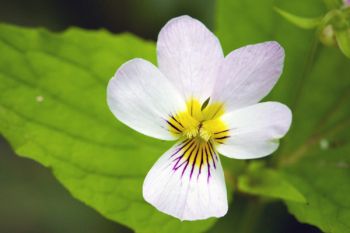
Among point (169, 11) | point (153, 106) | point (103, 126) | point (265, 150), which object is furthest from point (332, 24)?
point (169, 11)

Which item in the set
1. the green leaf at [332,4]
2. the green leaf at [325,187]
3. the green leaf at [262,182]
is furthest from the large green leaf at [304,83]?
the green leaf at [332,4]

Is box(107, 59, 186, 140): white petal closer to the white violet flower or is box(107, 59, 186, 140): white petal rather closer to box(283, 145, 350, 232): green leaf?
the white violet flower

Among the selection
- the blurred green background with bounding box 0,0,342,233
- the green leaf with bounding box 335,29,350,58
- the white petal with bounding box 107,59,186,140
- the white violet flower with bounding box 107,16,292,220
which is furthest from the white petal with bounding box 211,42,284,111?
the blurred green background with bounding box 0,0,342,233

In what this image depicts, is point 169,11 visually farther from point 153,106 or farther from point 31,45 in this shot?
point 153,106

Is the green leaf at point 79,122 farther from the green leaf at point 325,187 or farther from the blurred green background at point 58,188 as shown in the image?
the blurred green background at point 58,188

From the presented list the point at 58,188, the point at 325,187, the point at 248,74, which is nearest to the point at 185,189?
the point at 248,74
